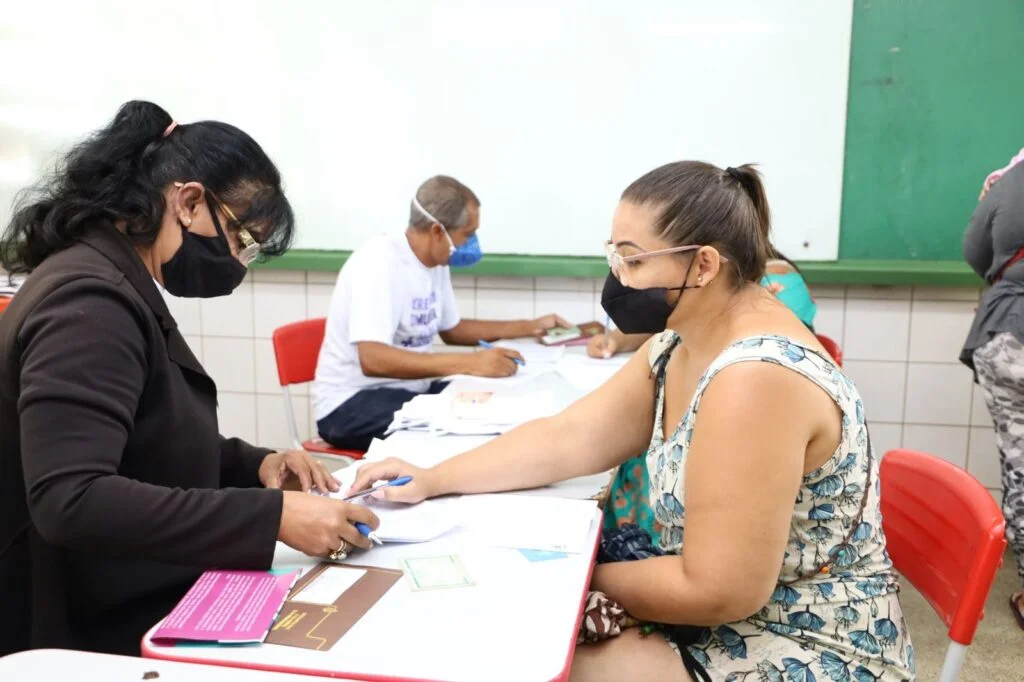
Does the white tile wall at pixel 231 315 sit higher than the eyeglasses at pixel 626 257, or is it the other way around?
the eyeglasses at pixel 626 257

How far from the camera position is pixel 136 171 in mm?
1416

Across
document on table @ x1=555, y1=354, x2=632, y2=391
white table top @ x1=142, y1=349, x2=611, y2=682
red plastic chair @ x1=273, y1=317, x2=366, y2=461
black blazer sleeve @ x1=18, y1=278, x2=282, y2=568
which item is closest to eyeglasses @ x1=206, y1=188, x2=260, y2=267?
black blazer sleeve @ x1=18, y1=278, x2=282, y2=568

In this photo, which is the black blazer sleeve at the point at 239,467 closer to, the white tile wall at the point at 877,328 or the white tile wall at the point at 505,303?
the white tile wall at the point at 505,303

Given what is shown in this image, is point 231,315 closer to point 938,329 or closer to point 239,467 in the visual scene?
point 239,467

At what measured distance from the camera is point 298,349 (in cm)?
309

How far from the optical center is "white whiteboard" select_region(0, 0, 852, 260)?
3340 mm

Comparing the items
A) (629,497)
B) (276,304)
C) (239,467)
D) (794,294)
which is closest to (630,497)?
(629,497)

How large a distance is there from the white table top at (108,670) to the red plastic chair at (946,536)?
0.98 meters

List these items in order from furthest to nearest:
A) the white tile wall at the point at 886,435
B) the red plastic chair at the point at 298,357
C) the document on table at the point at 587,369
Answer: the white tile wall at the point at 886,435
the red plastic chair at the point at 298,357
the document on table at the point at 587,369

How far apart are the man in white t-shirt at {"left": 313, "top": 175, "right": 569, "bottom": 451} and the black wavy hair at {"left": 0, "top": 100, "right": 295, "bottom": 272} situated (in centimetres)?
136

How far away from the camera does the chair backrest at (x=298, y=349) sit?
301cm

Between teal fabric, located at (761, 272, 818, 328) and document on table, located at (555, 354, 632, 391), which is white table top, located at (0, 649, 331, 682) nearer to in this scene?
document on table, located at (555, 354, 632, 391)

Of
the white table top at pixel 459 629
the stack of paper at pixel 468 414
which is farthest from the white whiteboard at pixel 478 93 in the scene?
the white table top at pixel 459 629

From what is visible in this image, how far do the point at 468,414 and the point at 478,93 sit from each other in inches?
72.8
